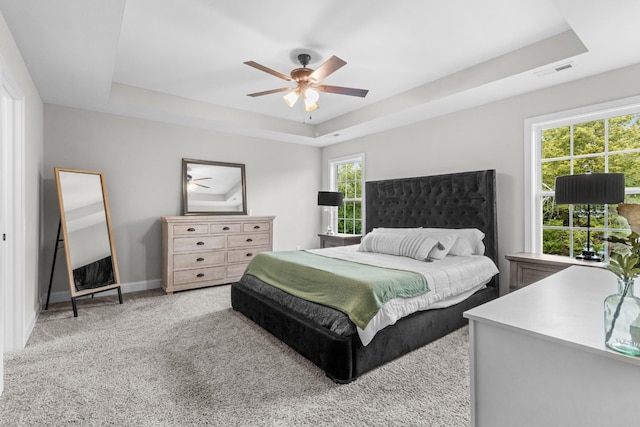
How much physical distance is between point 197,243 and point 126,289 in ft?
3.66

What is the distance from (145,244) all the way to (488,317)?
4.55 meters

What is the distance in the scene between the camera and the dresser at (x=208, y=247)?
425cm

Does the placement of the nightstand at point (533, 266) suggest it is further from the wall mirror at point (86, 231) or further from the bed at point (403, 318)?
the wall mirror at point (86, 231)

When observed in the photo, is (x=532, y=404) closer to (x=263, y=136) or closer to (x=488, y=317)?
(x=488, y=317)

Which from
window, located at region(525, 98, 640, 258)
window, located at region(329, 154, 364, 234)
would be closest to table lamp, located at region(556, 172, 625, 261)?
window, located at region(525, 98, 640, 258)

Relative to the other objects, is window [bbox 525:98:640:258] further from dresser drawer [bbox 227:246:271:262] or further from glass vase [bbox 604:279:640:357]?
dresser drawer [bbox 227:246:271:262]

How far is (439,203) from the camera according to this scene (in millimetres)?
4086

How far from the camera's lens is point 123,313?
348 cm

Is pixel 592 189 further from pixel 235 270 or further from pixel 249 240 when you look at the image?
pixel 235 270

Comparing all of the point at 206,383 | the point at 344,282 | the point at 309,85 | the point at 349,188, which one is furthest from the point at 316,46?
the point at 349,188

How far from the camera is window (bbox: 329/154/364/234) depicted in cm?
570

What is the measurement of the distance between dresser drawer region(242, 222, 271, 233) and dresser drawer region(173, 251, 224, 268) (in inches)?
19.3

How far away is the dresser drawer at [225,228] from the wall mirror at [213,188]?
453 mm

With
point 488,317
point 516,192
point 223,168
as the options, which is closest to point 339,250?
point 516,192
